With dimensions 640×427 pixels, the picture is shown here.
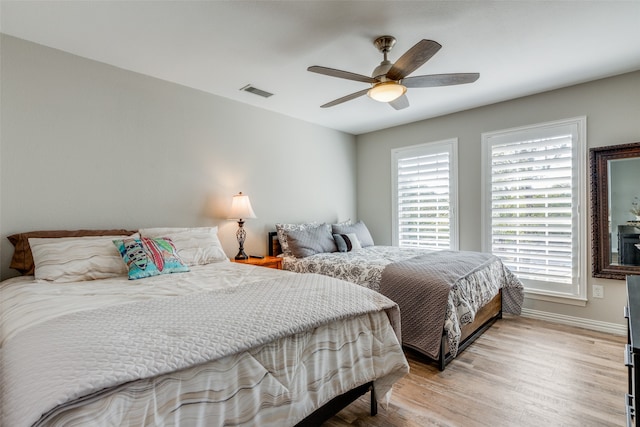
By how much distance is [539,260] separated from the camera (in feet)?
11.1

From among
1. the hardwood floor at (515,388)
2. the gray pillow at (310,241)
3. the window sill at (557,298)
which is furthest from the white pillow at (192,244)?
the window sill at (557,298)

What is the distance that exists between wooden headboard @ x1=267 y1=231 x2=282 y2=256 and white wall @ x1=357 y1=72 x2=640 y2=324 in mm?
1774

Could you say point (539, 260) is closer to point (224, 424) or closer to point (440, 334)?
point (440, 334)

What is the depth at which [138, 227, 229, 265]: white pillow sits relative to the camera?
256 cm

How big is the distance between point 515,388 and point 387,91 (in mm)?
2260

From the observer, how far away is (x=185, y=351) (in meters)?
0.97

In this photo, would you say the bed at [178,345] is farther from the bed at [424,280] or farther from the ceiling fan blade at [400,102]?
the ceiling fan blade at [400,102]

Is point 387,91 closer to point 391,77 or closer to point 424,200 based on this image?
point 391,77

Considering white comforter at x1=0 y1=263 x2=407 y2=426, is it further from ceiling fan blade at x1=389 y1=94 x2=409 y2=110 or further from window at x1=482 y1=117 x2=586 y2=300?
window at x1=482 y1=117 x2=586 y2=300

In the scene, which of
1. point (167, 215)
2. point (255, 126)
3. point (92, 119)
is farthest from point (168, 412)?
point (255, 126)

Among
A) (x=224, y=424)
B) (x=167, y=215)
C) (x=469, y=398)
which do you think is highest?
(x=167, y=215)

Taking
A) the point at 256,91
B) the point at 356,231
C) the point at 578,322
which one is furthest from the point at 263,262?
the point at 578,322

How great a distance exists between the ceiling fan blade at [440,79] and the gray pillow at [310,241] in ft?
6.53

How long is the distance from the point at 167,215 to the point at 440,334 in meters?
2.63
